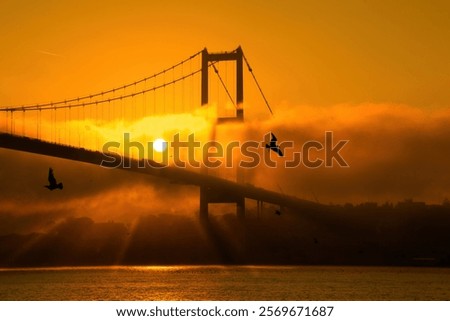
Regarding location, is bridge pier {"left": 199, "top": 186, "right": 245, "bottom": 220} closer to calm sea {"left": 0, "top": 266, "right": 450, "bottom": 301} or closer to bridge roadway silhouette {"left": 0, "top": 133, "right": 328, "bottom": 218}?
bridge roadway silhouette {"left": 0, "top": 133, "right": 328, "bottom": 218}

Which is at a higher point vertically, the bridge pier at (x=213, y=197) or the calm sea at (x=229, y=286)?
the bridge pier at (x=213, y=197)

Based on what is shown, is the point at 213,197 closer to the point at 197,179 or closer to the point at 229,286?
the point at 197,179

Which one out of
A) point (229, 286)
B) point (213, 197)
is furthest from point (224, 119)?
point (229, 286)

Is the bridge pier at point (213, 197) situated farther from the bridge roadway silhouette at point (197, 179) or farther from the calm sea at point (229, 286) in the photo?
the calm sea at point (229, 286)

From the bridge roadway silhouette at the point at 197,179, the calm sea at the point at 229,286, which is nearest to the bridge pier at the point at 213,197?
the bridge roadway silhouette at the point at 197,179
